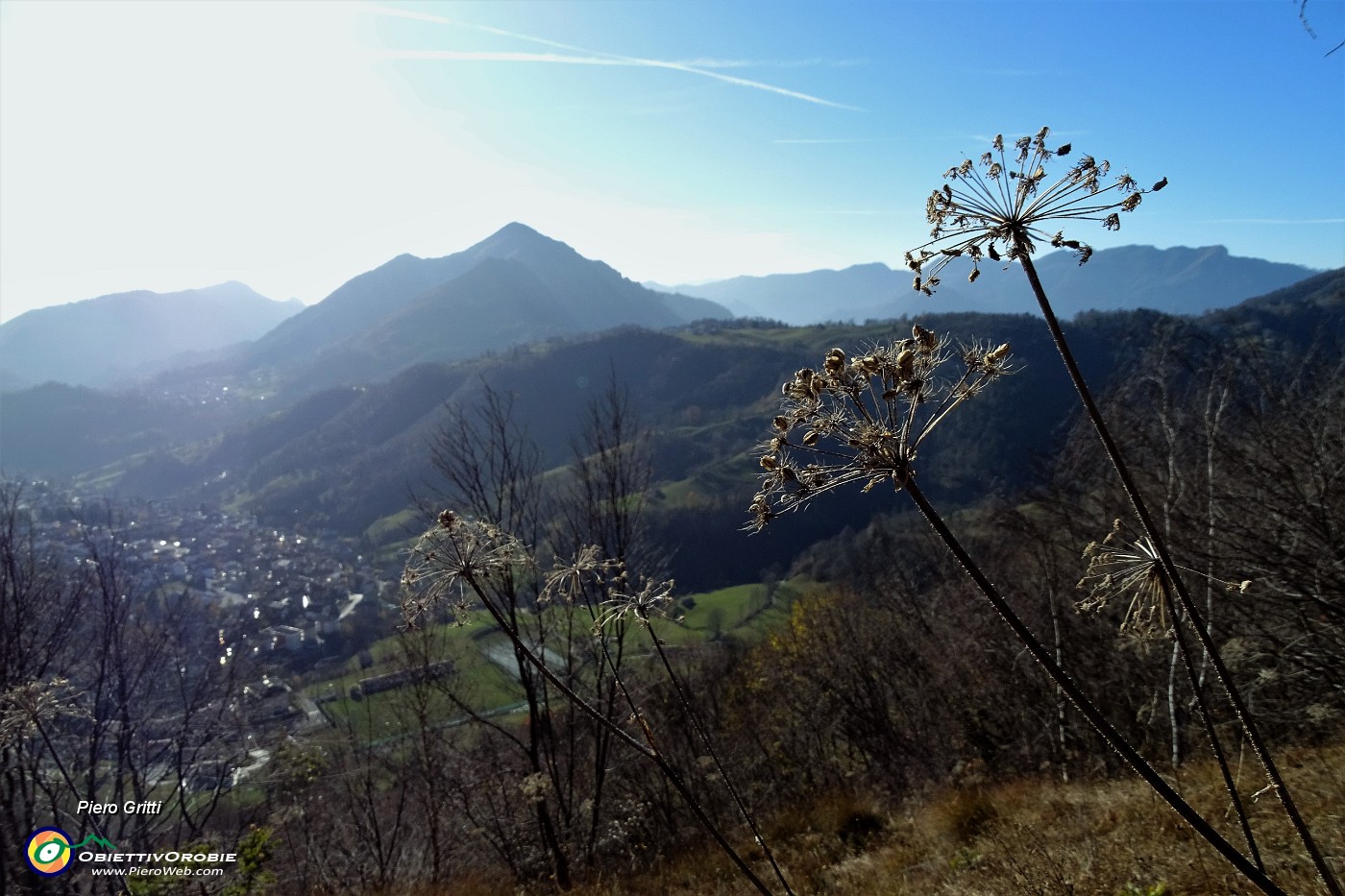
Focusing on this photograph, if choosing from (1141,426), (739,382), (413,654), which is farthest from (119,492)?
(1141,426)

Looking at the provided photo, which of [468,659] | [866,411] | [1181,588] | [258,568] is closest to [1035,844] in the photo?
[1181,588]

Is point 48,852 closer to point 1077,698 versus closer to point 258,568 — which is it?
point 1077,698

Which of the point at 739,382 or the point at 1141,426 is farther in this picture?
the point at 739,382

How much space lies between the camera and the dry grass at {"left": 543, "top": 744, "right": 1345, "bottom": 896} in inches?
171

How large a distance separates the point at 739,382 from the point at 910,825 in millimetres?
177223

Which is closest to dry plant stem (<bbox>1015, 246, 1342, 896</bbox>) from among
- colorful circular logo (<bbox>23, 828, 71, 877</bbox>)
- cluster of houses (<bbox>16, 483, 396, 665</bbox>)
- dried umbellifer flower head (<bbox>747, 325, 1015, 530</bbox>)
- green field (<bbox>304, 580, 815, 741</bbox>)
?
dried umbellifer flower head (<bbox>747, 325, 1015, 530</bbox>)

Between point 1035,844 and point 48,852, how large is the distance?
36.2 feet

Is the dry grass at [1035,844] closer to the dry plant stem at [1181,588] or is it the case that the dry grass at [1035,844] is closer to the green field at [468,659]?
the dry plant stem at [1181,588]

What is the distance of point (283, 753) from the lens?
13.5 m

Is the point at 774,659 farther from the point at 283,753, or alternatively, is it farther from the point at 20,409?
the point at 20,409

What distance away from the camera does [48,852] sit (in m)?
7.88

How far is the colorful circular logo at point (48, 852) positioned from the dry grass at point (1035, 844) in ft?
20.8

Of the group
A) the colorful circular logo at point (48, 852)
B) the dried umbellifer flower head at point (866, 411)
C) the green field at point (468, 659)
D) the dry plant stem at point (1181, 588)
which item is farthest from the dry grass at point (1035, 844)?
the colorful circular logo at point (48, 852)

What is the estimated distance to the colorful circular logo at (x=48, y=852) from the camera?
7.81 metres
